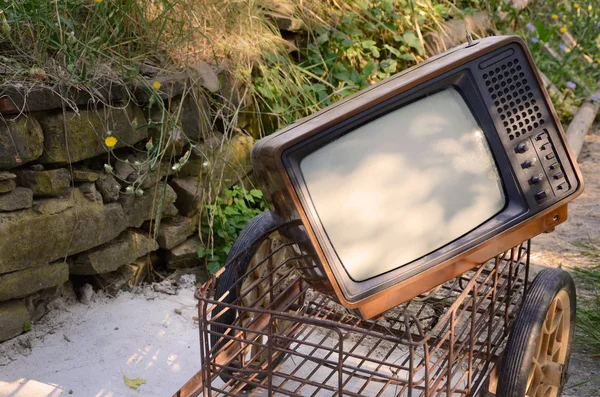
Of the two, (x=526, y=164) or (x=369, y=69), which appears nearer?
(x=526, y=164)

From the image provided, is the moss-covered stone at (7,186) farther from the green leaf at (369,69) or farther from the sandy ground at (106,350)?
the green leaf at (369,69)

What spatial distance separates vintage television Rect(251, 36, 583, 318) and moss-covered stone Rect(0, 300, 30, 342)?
1.22 m

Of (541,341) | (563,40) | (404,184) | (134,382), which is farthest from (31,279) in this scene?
(563,40)

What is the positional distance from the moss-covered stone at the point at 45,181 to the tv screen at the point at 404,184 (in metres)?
1.22

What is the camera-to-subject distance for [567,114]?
203 inches

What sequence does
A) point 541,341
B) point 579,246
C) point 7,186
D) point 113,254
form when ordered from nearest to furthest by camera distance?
1. point 541,341
2. point 7,186
3. point 113,254
4. point 579,246

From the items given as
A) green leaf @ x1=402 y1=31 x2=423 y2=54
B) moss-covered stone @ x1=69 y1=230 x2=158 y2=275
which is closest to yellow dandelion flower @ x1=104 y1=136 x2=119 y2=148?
moss-covered stone @ x1=69 y1=230 x2=158 y2=275

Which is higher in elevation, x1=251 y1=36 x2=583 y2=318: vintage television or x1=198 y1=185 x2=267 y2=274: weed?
x1=251 y1=36 x2=583 y2=318: vintage television

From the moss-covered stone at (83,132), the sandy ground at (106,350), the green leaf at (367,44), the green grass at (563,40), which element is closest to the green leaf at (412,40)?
the green leaf at (367,44)

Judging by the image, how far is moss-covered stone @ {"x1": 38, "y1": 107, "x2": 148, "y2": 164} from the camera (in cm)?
239

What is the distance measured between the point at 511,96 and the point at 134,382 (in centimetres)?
148

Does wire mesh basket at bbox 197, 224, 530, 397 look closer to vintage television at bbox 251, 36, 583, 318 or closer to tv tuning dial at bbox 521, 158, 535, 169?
vintage television at bbox 251, 36, 583, 318

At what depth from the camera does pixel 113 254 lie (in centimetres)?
266

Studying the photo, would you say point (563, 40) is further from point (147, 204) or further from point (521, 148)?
point (521, 148)
